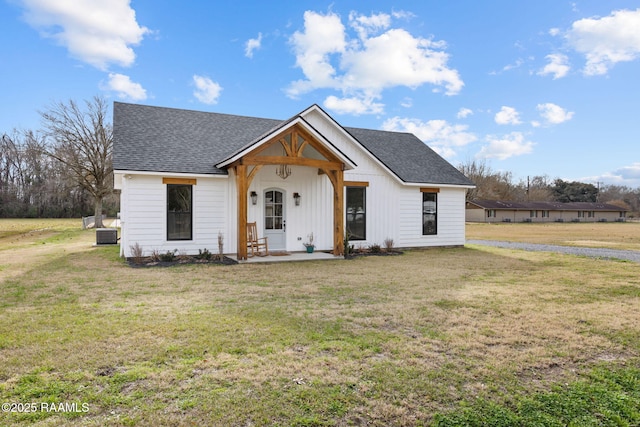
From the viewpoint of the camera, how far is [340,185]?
1200 centimetres

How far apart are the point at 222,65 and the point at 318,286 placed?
15.7 metres

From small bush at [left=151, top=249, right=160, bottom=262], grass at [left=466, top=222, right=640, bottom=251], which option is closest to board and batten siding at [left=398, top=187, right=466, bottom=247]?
grass at [left=466, top=222, right=640, bottom=251]

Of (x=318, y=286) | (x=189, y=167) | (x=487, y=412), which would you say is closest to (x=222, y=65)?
(x=189, y=167)

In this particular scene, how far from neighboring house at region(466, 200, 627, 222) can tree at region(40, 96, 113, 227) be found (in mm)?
46808

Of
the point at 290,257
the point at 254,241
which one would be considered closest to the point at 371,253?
the point at 290,257

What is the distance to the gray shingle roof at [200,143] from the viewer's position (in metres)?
11.5

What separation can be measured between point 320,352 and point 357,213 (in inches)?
395

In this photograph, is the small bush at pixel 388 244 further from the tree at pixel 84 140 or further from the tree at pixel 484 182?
the tree at pixel 484 182

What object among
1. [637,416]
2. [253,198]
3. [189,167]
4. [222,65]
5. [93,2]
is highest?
[222,65]

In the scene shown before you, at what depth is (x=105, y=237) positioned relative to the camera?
15.7 meters

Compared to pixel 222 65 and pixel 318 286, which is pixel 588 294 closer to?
pixel 318 286

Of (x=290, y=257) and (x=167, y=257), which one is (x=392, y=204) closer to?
(x=290, y=257)

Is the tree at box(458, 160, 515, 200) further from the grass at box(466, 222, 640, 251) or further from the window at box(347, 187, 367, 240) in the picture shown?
the window at box(347, 187, 367, 240)

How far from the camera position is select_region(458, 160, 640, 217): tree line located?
6275 cm
